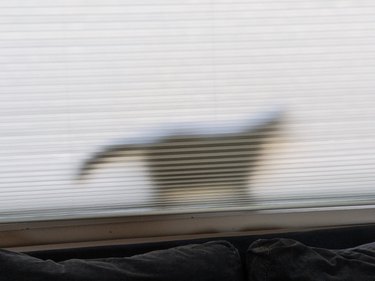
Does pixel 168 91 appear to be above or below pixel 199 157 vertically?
above

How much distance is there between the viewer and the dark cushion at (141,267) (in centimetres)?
105

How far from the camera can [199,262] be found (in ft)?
3.70

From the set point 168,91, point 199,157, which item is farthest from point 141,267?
point 168,91

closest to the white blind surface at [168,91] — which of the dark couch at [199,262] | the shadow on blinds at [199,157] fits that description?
the shadow on blinds at [199,157]

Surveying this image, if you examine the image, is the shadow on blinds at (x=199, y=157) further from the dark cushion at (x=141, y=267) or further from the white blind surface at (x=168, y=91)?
the dark cushion at (x=141, y=267)

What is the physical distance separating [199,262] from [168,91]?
46 centimetres

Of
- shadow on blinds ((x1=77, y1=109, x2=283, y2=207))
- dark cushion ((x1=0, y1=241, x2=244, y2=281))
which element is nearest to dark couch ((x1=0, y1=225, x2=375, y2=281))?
dark cushion ((x1=0, y1=241, x2=244, y2=281))

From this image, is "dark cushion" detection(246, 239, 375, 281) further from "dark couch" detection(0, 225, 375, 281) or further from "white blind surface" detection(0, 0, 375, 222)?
"white blind surface" detection(0, 0, 375, 222)

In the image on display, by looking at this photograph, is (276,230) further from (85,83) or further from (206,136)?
(85,83)

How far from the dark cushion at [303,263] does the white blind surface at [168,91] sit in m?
0.24

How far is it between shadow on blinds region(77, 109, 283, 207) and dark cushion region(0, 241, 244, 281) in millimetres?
206

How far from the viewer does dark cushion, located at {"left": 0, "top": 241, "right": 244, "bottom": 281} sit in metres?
1.05

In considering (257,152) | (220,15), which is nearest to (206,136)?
(257,152)

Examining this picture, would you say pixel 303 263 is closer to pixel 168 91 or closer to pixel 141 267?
pixel 141 267
